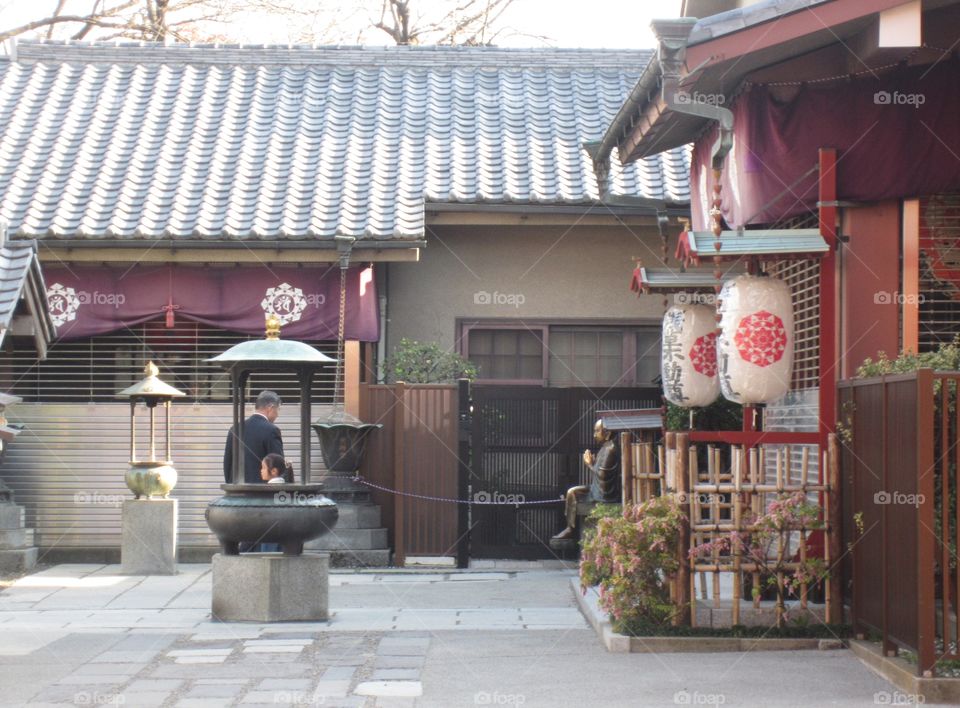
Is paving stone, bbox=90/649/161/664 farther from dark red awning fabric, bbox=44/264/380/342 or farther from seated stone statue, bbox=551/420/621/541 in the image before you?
dark red awning fabric, bbox=44/264/380/342

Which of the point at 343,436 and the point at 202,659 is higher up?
Answer: the point at 343,436

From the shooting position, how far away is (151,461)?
1595 centimetres

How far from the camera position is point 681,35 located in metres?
10.3

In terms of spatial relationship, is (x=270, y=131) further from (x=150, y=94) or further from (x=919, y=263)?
(x=919, y=263)

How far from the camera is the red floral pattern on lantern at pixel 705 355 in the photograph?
11875 millimetres

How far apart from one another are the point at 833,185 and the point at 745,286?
125 cm

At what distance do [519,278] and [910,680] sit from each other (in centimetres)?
1080

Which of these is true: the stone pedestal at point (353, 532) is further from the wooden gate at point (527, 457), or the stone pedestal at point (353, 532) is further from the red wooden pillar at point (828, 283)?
the red wooden pillar at point (828, 283)

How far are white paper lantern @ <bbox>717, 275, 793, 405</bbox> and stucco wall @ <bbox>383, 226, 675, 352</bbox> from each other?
7595 millimetres

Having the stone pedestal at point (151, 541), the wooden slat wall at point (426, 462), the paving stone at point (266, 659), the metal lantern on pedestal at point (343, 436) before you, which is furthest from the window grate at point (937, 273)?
the stone pedestal at point (151, 541)

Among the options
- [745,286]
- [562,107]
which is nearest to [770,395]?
[745,286]

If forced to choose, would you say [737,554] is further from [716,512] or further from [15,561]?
[15,561]

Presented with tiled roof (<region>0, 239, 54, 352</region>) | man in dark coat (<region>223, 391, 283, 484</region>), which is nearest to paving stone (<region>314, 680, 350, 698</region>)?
man in dark coat (<region>223, 391, 283, 484</region>)

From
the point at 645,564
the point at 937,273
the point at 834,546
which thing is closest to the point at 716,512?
the point at 645,564
